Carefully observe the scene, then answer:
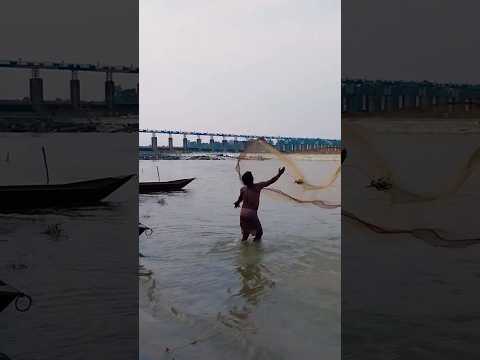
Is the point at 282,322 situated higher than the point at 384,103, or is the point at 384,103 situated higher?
the point at 384,103

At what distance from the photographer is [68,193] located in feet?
5.23

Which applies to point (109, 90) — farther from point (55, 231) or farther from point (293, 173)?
point (293, 173)

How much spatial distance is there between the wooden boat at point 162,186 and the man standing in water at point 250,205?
25 centimetres

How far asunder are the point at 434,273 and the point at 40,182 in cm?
143

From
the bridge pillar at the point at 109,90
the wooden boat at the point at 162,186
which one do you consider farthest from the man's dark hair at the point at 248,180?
the bridge pillar at the point at 109,90

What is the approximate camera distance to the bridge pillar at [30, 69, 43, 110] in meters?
1.60

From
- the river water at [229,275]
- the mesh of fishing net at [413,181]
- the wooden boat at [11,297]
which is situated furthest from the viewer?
the river water at [229,275]

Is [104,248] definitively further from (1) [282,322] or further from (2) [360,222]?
(2) [360,222]

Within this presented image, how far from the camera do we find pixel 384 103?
1.65 meters

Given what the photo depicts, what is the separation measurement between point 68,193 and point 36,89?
0.39 m

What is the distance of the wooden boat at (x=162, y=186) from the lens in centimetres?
201

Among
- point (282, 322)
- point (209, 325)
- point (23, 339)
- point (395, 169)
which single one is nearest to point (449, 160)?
point (395, 169)

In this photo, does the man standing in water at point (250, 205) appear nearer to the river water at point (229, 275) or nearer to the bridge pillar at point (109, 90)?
the river water at point (229, 275)

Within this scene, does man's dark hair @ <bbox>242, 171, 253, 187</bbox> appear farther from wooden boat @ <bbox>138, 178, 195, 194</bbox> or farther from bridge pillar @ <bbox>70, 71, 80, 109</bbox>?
bridge pillar @ <bbox>70, 71, 80, 109</bbox>
